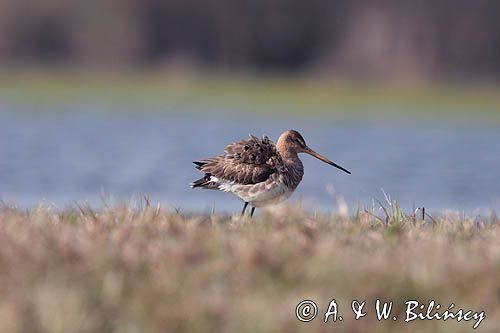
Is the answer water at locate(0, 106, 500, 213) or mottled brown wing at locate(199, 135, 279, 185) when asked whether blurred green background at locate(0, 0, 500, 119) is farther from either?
mottled brown wing at locate(199, 135, 279, 185)

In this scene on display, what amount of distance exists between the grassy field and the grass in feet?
75.3

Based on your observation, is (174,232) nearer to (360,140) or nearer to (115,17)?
(360,140)

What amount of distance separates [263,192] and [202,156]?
12.9 m

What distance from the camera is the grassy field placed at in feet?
17.8

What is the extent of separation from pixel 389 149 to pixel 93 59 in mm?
15277

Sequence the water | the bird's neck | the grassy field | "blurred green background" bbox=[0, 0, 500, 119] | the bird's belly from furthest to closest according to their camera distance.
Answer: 1. "blurred green background" bbox=[0, 0, 500, 119]
2. the water
3. the bird's neck
4. the bird's belly
5. the grassy field

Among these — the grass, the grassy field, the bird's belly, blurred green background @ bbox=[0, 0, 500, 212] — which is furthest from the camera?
the grass

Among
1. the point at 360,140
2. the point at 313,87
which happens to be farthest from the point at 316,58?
the point at 360,140

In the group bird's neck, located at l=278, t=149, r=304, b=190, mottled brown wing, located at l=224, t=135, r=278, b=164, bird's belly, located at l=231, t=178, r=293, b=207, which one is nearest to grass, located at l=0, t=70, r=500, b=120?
bird's neck, located at l=278, t=149, r=304, b=190

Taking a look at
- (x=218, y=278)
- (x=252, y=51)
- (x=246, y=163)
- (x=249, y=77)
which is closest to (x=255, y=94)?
(x=249, y=77)

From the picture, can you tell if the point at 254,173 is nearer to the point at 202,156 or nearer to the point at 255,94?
the point at 202,156

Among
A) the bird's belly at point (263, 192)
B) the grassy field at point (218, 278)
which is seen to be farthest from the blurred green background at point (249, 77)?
the grassy field at point (218, 278)

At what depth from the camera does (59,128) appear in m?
25.8

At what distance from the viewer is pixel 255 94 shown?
33.2 metres
